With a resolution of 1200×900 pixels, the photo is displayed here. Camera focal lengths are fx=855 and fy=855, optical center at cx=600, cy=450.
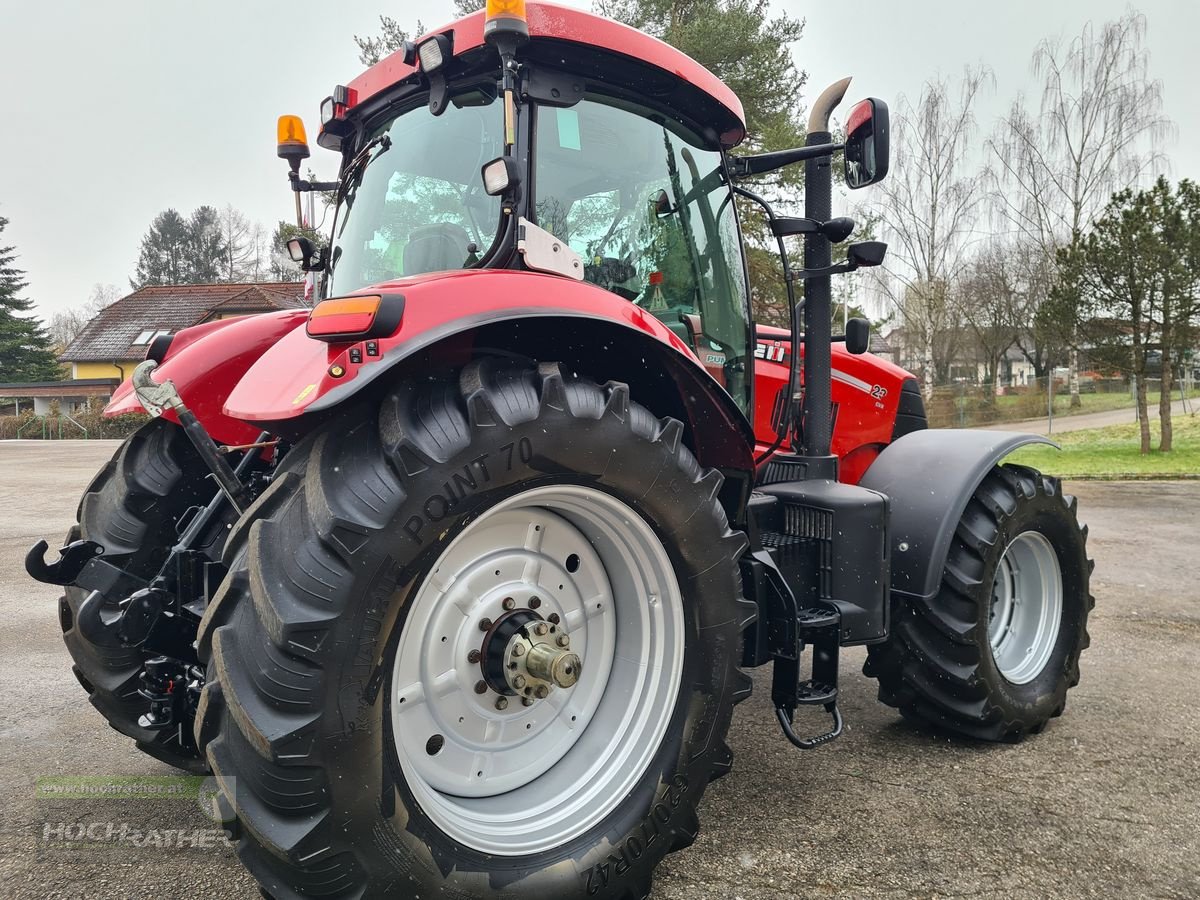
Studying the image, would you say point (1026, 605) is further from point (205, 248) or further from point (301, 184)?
point (205, 248)

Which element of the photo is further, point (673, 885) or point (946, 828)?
point (946, 828)

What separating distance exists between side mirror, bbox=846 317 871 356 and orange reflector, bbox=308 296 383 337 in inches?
88.6

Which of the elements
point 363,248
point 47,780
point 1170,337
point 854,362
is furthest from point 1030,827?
point 1170,337

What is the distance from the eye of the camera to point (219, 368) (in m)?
2.91

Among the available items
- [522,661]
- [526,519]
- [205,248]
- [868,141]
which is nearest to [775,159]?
[868,141]

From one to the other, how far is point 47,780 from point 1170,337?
742 inches

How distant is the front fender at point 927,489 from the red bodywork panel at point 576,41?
1.45m

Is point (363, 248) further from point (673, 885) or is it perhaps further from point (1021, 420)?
point (1021, 420)

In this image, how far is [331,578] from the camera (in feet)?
5.55

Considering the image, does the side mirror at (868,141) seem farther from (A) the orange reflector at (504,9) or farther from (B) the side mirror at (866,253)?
(A) the orange reflector at (504,9)

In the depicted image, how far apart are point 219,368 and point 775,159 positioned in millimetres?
2066

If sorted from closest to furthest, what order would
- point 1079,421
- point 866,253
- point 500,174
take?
point 500,174
point 866,253
point 1079,421

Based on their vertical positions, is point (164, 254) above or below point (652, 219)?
above

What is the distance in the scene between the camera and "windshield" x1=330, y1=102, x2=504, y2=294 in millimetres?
2518
